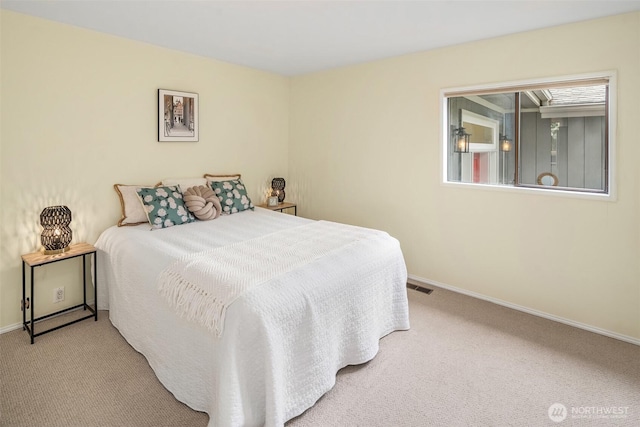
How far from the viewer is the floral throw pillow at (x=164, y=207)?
310cm

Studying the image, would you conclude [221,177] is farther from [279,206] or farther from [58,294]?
[58,294]

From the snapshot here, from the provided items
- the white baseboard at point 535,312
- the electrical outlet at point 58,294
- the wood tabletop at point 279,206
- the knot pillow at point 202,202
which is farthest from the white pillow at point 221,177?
the white baseboard at point 535,312

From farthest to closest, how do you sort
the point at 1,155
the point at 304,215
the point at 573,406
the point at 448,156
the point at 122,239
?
1. the point at 304,215
2. the point at 448,156
3. the point at 122,239
4. the point at 1,155
5. the point at 573,406

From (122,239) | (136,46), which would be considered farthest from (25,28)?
(122,239)

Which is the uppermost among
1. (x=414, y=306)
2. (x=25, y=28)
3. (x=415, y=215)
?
(x=25, y=28)

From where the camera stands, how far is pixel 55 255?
9.00 ft

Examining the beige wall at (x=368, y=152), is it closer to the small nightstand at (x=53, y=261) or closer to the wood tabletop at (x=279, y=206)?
the small nightstand at (x=53, y=261)

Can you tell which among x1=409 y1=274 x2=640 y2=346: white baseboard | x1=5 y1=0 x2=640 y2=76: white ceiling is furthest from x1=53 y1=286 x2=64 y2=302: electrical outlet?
x1=409 y1=274 x2=640 y2=346: white baseboard

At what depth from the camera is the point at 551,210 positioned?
2949 millimetres

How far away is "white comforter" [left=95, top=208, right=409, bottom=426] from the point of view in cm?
173

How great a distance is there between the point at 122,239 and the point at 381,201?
8.42ft

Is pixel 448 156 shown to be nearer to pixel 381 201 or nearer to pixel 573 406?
pixel 381 201
